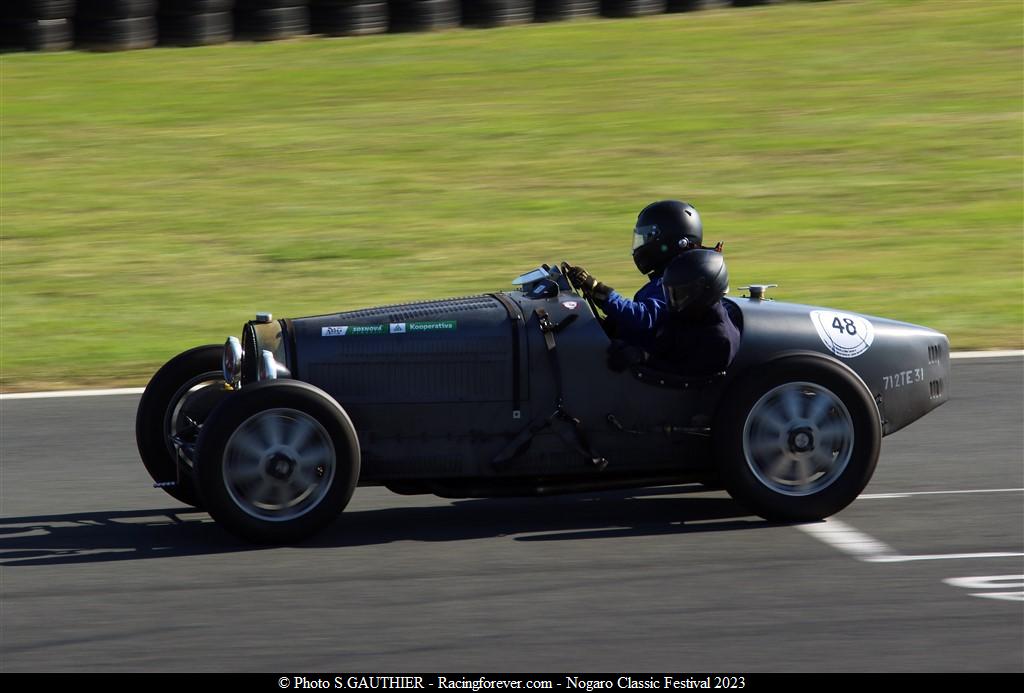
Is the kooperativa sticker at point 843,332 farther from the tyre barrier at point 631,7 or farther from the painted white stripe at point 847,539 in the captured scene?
the tyre barrier at point 631,7

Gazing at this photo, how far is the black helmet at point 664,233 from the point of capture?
7.29m

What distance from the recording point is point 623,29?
73.1 ft

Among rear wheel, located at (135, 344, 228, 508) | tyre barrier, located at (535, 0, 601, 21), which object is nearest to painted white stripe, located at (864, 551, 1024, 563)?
rear wheel, located at (135, 344, 228, 508)

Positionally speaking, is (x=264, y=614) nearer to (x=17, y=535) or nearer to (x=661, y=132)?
(x=17, y=535)

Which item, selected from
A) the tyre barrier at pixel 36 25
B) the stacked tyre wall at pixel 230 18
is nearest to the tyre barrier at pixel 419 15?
the stacked tyre wall at pixel 230 18

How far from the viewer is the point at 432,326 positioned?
6.79 m

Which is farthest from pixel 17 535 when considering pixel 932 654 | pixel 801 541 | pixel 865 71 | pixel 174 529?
pixel 865 71

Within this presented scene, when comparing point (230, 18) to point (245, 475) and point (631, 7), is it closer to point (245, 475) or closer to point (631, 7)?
point (631, 7)

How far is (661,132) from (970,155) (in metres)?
3.41

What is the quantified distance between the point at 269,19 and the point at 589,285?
50.5 feet

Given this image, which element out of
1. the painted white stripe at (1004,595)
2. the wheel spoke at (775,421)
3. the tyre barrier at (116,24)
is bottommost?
the painted white stripe at (1004,595)

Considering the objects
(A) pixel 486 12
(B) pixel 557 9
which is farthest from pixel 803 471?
(B) pixel 557 9

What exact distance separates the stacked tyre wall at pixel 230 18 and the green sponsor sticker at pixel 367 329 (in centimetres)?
1485
